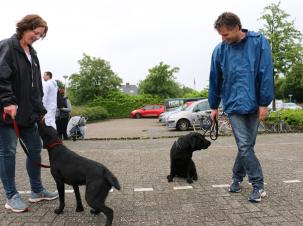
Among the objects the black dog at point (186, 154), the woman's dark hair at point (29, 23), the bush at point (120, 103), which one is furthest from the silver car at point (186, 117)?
the bush at point (120, 103)

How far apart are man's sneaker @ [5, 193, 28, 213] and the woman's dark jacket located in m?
0.86

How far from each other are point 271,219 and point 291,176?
2249 millimetres

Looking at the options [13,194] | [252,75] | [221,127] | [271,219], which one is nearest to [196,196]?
[271,219]

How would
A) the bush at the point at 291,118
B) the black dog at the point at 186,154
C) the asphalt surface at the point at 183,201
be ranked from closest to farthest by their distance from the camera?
the asphalt surface at the point at 183,201 → the black dog at the point at 186,154 → the bush at the point at 291,118

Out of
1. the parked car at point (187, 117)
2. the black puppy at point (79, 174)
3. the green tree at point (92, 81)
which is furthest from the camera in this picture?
the green tree at point (92, 81)

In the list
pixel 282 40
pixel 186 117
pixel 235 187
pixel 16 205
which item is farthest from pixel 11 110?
pixel 282 40

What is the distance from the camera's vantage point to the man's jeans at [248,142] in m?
4.28

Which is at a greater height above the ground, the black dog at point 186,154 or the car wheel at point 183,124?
the black dog at point 186,154

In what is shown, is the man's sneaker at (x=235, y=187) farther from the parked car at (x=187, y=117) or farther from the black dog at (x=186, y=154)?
the parked car at (x=187, y=117)

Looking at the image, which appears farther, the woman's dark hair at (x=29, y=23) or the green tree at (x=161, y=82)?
the green tree at (x=161, y=82)

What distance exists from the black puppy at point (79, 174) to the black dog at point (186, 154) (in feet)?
6.09

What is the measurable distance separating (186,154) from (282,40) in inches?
995

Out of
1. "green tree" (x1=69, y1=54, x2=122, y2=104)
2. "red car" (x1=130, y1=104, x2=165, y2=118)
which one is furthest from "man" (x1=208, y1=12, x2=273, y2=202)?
"green tree" (x1=69, y1=54, x2=122, y2=104)

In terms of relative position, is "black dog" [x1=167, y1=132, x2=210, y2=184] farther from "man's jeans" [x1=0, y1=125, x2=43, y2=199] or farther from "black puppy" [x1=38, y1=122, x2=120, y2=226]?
"man's jeans" [x1=0, y1=125, x2=43, y2=199]
